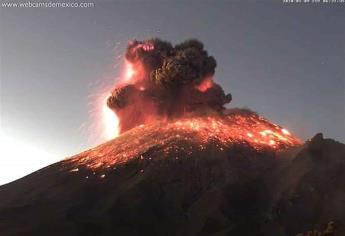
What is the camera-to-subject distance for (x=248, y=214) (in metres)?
50.1

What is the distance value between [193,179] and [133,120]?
25.6 metres

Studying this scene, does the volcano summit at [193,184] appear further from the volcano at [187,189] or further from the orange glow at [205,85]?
the orange glow at [205,85]

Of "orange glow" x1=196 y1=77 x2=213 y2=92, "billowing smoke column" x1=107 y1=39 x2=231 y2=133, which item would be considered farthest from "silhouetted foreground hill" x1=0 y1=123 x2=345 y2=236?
"orange glow" x1=196 y1=77 x2=213 y2=92

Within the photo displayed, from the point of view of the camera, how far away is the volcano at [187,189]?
152ft

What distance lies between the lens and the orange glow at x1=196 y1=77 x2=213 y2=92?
73750 mm

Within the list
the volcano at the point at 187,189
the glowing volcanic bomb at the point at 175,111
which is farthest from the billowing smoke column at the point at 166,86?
the volcano at the point at 187,189

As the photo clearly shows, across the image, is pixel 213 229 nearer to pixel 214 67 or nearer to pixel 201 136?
pixel 201 136

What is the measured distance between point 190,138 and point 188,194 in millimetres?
10808

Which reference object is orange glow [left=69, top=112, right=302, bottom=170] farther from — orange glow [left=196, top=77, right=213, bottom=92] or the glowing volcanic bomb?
orange glow [left=196, top=77, right=213, bottom=92]

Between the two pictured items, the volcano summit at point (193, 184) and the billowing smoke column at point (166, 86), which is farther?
the billowing smoke column at point (166, 86)

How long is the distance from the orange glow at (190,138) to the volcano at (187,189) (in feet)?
0.59

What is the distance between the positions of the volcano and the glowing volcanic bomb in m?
0.33

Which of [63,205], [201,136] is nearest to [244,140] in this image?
[201,136]

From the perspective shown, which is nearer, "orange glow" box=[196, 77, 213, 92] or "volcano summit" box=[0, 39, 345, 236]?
"volcano summit" box=[0, 39, 345, 236]
